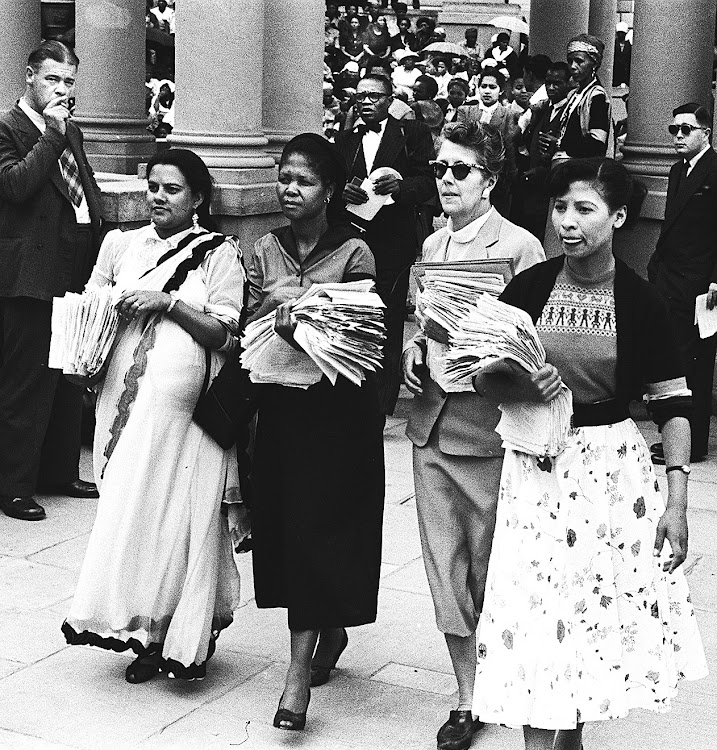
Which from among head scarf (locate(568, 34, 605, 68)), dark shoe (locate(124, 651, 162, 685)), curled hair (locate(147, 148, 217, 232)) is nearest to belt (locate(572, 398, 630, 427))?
curled hair (locate(147, 148, 217, 232))

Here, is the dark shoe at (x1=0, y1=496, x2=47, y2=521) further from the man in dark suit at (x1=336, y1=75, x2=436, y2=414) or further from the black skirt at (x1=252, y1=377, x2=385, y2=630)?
the black skirt at (x1=252, y1=377, x2=385, y2=630)

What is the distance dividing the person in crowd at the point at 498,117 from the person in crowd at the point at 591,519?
4.12m

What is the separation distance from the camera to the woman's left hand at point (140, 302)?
16.2 feet

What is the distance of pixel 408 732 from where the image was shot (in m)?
4.80

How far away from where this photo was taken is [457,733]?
15.3 feet

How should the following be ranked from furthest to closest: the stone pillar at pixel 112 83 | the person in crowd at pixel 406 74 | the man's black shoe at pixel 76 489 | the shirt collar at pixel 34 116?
1. the person in crowd at pixel 406 74
2. the stone pillar at pixel 112 83
3. the man's black shoe at pixel 76 489
4. the shirt collar at pixel 34 116

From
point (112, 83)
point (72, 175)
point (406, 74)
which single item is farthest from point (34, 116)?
point (406, 74)

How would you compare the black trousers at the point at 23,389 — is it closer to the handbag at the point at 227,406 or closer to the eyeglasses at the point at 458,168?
the handbag at the point at 227,406

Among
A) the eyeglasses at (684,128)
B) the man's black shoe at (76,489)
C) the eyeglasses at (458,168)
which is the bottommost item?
the man's black shoe at (76,489)

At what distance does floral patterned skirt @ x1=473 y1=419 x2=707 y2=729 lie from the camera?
3.97 m

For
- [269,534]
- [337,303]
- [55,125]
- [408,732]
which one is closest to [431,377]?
[337,303]

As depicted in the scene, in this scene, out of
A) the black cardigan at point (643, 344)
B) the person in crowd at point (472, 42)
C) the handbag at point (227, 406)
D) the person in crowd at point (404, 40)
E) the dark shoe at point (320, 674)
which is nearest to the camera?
the black cardigan at point (643, 344)

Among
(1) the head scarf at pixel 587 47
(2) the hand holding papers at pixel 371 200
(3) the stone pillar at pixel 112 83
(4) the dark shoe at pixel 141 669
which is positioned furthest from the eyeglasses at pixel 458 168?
(3) the stone pillar at pixel 112 83

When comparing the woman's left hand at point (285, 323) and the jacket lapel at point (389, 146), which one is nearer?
the woman's left hand at point (285, 323)
